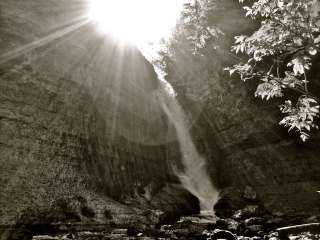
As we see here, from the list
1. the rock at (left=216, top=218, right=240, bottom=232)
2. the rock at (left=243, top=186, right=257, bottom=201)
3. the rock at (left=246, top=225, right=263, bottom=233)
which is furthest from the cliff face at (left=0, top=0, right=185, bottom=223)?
the rock at (left=243, top=186, right=257, bottom=201)

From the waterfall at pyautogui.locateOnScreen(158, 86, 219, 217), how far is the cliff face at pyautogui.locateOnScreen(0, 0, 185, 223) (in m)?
1.10

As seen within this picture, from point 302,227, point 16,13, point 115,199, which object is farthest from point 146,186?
point 16,13

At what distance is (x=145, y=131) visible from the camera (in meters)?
19.8

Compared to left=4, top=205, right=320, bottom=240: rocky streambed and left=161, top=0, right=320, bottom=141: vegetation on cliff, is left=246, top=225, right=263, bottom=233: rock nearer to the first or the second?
left=4, top=205, right=320, bottom=240: rocky streambed

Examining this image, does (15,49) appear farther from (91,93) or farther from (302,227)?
(302,227)

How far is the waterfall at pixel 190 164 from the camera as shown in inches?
731

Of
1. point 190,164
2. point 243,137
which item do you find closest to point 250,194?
point 243,137

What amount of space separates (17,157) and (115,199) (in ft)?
14.5

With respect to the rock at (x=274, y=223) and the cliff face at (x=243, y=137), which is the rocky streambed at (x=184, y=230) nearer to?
the rock at (x=274, y=223)

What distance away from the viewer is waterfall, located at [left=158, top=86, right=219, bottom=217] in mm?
18578

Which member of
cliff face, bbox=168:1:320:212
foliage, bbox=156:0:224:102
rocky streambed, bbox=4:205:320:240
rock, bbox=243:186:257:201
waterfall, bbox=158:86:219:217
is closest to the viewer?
rocky streambed, bbox=4:205:320:240

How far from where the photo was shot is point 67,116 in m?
13.4

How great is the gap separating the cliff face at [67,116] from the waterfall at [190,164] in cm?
110

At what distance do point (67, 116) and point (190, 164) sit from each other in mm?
10005
